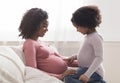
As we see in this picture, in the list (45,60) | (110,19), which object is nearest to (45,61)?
(45,60)

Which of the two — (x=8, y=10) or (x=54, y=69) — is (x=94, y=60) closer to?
(x=54, y=69)

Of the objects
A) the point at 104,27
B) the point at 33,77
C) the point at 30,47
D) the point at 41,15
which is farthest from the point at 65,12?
the point at 33,77

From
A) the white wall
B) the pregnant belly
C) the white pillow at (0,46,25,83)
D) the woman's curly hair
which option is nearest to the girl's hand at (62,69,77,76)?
the pregnant belly

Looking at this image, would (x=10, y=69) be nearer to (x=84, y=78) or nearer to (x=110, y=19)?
(x=84, y=78)

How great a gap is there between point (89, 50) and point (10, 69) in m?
0.59

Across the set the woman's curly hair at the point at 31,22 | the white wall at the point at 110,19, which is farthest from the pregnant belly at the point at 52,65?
the white wall at the point at 110,19

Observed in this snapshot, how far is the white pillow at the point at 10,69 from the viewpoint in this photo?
5.21ft

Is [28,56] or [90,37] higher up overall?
[90,37]

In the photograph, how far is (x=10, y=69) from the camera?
1.63m

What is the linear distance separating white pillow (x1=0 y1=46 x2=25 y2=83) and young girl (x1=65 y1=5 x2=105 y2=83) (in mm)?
337

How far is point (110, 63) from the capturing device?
2.90 meters

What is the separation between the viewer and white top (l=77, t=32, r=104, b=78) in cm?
181

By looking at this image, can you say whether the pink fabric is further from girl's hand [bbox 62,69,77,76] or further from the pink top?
girl's hand [bbox 62,69,77,76]

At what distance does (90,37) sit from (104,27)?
1.03m
